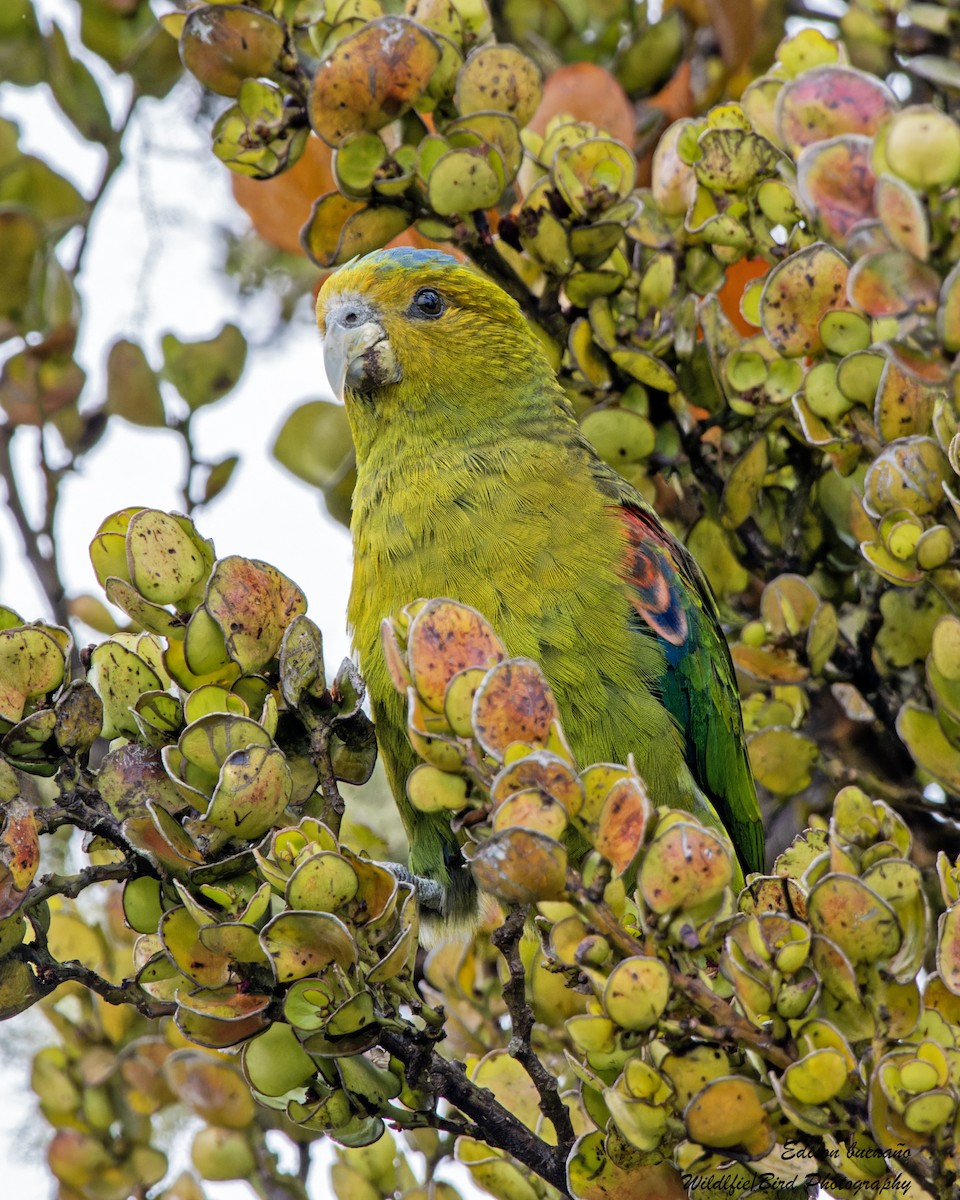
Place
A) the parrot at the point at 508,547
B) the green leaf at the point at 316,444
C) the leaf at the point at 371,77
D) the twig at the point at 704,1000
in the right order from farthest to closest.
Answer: the green leaf at the point at 316,444 < the parrot at the point at 508,547 < the leaf at the point at 371,77 < the twig at the point at 704,1000

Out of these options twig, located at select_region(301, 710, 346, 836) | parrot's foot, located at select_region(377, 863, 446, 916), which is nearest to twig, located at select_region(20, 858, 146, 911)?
twig, located at select_region(301, 710, 346, 836)

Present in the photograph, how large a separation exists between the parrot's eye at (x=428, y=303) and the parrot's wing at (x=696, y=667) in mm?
653

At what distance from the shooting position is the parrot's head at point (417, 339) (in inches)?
112

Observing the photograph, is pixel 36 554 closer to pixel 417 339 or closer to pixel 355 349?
pixel 355 349

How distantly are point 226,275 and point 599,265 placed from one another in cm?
251

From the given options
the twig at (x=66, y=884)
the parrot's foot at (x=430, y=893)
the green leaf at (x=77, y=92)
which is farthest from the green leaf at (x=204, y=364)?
the twig at (x=66, y=884)

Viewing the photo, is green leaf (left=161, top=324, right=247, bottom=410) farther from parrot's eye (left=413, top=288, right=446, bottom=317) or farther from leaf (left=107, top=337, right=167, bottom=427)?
parrot's eye (left=413, top=288, right=446, bottom=317)

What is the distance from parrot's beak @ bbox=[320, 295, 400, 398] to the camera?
2830 mm

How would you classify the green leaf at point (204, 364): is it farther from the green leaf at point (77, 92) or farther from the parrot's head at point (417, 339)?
the green leaf at point (77, 92)

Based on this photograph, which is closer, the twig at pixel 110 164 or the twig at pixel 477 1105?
the twig at pixel 477 1105

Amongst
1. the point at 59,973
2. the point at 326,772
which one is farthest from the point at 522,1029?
the point at 59,973

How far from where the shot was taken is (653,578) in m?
2.65

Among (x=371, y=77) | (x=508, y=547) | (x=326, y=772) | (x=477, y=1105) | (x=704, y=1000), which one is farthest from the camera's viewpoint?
(x=508, y=547)

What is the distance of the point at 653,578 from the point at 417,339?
77cm
